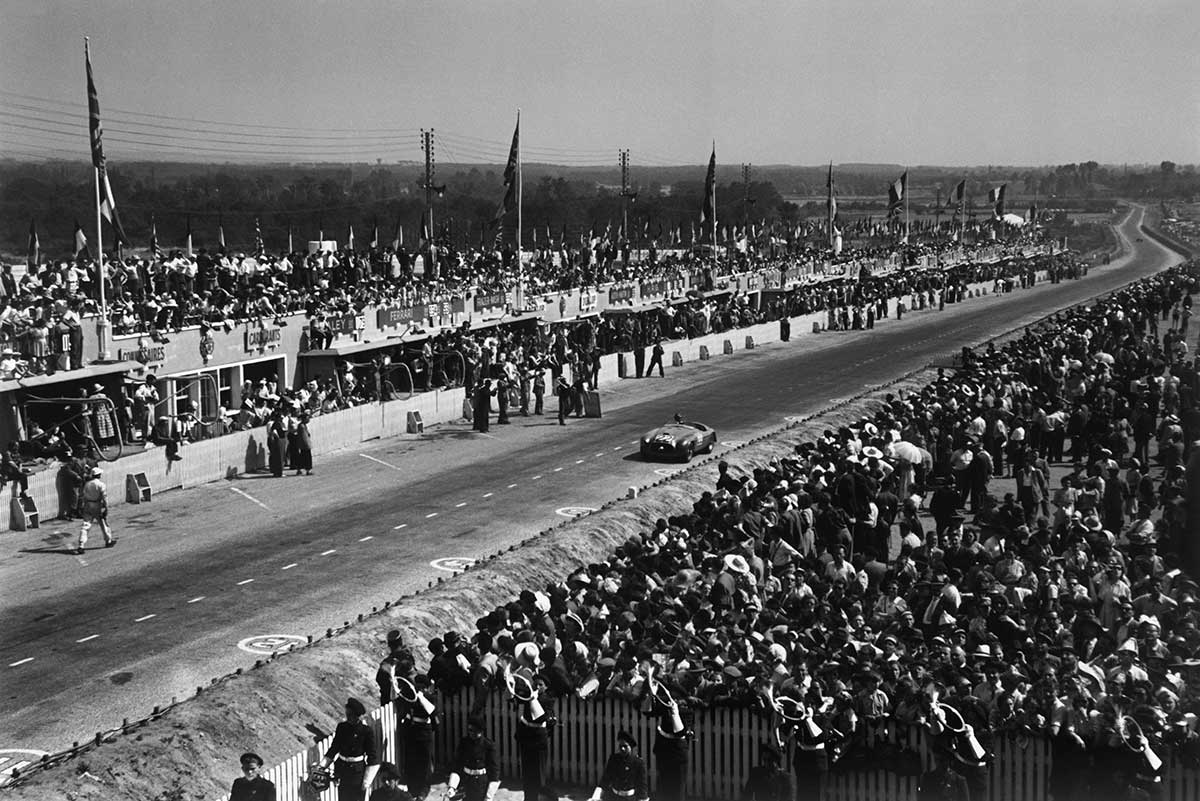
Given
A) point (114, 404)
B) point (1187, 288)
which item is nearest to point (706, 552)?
point (114, 404)

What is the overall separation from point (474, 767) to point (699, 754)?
2441 mm

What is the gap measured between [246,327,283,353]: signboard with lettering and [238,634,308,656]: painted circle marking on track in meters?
23.4

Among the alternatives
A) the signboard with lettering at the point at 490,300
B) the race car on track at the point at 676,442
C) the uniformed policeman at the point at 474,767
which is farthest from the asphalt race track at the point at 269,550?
the signboard with lettering at the point at 490,300

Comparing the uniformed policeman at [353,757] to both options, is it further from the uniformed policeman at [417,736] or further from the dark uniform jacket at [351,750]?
the uniformed policeman at [417,736]

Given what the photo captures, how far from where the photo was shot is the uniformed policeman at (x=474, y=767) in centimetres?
1396

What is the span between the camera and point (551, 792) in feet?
47.9

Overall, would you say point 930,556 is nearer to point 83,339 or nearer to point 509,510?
point 509,510

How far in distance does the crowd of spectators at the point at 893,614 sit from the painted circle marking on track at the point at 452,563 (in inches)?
195

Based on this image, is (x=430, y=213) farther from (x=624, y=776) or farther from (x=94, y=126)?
(x=624, y=776)

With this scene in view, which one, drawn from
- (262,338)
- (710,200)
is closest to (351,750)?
(262,338)

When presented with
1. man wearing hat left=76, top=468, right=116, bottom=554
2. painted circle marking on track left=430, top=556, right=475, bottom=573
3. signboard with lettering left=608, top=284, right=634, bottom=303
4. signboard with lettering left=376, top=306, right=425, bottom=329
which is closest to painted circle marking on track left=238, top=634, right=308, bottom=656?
painted circle marking on track left=430, top=556, right=475, bottom=573

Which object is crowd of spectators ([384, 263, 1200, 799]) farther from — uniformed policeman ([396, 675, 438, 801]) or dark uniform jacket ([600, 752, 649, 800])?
dark uniform jacket ([600, 752, 649, 800])

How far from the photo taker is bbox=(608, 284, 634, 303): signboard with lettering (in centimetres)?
6438

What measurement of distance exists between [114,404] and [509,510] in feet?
43.8
